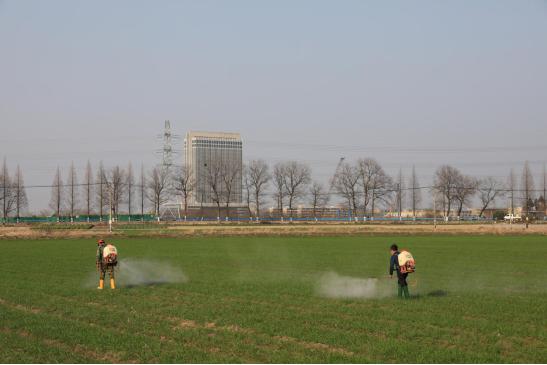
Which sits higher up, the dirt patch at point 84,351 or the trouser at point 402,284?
the trouser at point 402,284

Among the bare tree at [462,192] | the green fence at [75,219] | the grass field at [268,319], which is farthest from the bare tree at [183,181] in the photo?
the grass field at [268,319]

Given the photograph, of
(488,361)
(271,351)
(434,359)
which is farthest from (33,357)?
(488,361)

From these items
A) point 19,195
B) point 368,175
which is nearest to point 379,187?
point 368,175

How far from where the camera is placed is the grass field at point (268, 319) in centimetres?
1434

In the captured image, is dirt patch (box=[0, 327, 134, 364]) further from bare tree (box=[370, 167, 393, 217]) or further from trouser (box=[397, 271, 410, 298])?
bare tree (box=[370, 167, 393, 217])

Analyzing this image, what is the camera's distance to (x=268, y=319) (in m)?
18.6

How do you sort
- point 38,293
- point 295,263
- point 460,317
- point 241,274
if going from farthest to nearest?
point 295,263, point 241,274, point 38,293, point 460,317

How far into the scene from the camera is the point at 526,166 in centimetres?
16038

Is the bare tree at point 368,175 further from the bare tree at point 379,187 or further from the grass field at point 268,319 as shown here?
the grass field at point 268,319

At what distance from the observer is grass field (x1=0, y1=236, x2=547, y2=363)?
14.3 meters

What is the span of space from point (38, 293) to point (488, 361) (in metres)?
18.8

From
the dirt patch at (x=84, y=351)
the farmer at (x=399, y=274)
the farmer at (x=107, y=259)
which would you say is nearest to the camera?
the dirt patch at (x=84, y=351)

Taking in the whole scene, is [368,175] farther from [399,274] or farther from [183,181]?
[399,274]

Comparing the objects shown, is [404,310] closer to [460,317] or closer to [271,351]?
[460,317]
